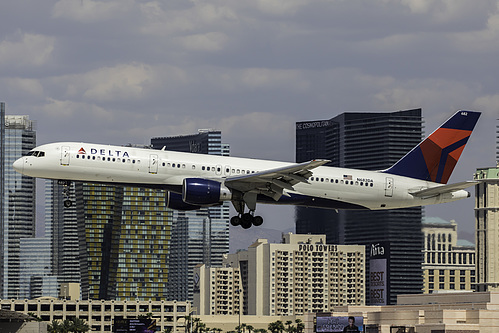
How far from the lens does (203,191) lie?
7775 centimetres

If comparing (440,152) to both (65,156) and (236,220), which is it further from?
(65,156)

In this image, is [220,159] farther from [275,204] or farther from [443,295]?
[443,295]

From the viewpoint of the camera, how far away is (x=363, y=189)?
276 feet

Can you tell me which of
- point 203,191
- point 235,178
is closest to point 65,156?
point 203,191

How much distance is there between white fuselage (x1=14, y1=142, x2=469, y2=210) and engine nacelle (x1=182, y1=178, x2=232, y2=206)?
1301 mm

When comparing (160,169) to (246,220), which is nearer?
(160,169)

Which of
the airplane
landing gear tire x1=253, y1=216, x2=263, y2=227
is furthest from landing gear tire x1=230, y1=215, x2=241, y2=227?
landing gear tire x1=253, y1=216, x2=263, y2=227

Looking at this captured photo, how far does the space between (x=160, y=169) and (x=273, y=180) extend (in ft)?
28.6

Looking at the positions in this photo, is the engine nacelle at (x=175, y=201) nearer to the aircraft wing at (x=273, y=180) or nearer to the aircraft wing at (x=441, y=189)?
the aircraft wing at (x=273, y=180)

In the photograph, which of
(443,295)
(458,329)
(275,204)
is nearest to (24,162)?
(275,204)

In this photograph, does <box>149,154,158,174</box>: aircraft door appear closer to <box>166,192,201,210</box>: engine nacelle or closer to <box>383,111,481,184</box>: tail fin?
<box>166,192,201,210</box>: engine nacelle

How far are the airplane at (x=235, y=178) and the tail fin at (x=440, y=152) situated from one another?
22 cm

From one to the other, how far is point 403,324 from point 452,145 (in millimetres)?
85082

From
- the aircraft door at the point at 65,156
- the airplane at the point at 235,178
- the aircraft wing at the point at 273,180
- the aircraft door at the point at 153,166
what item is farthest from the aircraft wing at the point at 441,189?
the aircraft door at the point at 65,156
